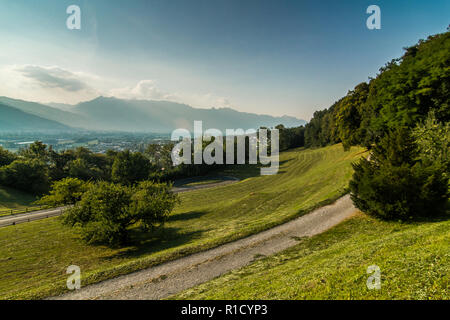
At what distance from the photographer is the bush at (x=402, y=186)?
13.2 metres

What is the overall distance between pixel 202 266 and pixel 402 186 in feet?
44.8

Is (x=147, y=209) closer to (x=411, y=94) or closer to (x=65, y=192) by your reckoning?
(x=65, y=192)

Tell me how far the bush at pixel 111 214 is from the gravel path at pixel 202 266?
7.29 metres

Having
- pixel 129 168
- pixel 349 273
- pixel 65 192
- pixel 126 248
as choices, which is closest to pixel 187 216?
pixel 126 248

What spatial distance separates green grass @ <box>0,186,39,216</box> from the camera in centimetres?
4038

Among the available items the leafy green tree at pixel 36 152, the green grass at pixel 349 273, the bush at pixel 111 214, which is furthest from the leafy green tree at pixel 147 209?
the leafy green tree at pixel 36 152

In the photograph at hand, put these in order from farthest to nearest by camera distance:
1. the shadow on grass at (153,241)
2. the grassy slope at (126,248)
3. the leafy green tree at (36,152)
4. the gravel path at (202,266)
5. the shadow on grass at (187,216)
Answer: the leafy green tree at (36,152), the shadow on grass at (187,216), the shadow on grass at (153,241), the grassy slope at (126,248), the gravel path at (202,266)

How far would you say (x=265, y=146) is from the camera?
320 ft

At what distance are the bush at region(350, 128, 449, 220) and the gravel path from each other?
9.82 ft

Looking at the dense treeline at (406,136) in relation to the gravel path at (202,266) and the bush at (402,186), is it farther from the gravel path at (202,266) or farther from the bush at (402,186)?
the gravel path at (202,266)


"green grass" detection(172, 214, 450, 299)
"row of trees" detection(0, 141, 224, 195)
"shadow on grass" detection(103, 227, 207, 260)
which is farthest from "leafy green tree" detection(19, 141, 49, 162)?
"green grass" detection(172, 214, 450, 299)

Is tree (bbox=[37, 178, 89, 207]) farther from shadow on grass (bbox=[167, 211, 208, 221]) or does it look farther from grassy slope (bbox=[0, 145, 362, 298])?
shadow on grass (bbox=[167, 211, 208, 221])

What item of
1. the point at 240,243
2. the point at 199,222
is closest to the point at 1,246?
the point at 199,222
